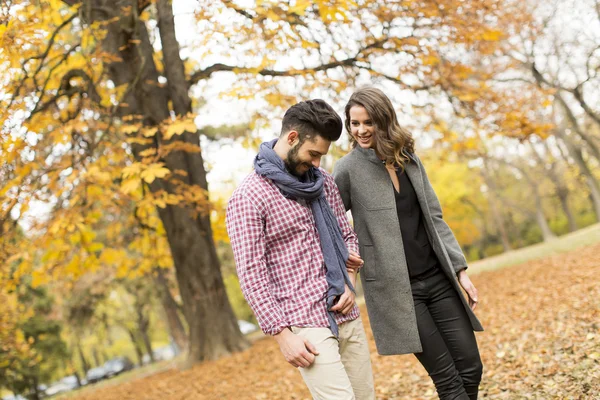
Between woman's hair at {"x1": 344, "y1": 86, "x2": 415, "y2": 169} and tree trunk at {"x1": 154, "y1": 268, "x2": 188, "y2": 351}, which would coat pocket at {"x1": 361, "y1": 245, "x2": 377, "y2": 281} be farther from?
tree trunk at {"x1": 154, "y1": 268, "x2": 188, "y2": 351}

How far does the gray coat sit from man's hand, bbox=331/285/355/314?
1.47ft

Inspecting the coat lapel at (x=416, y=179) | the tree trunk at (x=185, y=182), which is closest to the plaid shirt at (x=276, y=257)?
the coat lapel at (x=416, y=179)

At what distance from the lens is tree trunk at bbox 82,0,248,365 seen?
945 centimetres

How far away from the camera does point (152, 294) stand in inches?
958

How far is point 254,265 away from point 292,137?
2.17 feet

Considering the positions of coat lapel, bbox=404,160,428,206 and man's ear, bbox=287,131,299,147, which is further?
coat lapel, bbox=404,160,428,206

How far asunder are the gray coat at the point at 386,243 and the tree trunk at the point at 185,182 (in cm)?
617

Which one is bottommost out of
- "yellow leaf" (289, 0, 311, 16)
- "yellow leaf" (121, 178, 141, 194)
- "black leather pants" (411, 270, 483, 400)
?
"black leather pants" (411, 270, 483, 400)

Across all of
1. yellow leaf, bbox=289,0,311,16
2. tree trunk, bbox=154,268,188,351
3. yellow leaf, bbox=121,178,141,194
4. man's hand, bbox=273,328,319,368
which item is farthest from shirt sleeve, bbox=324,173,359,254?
tree trunk, bbox=154,268,188,351

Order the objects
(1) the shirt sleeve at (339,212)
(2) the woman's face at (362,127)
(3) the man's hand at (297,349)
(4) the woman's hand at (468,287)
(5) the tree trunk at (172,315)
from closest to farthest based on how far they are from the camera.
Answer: (3) the man's hand at (297,349) → (1) the shirt sleeve at (339,212) → (2) the woman's face at (362,127) → (4) the woman's hand at (468,287) → (5) the tree trunk at (172,315)

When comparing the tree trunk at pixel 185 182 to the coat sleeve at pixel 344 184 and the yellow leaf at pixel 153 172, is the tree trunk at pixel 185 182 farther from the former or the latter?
the coat sleeve at pixel 344 184

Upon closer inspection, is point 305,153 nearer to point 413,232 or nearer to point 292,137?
point 292,137

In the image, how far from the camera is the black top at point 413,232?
3299 mm

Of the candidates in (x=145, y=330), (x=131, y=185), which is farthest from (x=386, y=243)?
(x=145, y=330)
